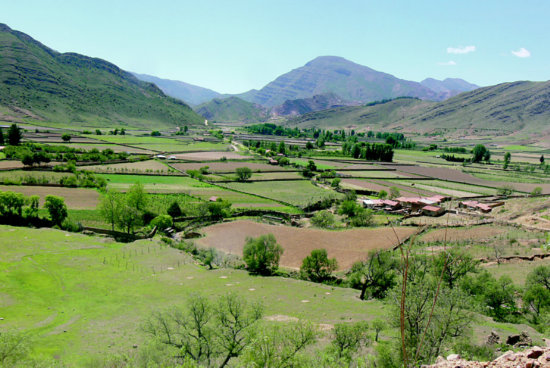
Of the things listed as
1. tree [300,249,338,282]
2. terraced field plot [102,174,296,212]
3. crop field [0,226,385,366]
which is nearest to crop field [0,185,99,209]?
terraced field plot [102,174,296,212]

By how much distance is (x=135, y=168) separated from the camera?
115 m

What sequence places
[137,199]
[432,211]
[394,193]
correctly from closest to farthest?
[137,199], [432,211], [394,193]

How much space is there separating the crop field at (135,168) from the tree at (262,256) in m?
73.2

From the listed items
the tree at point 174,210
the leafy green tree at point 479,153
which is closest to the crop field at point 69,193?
Result: the tree at point 174,210

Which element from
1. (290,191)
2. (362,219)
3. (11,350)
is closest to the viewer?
(11,350)

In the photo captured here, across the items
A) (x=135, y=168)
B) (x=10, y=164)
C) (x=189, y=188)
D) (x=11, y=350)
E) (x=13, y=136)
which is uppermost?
(x=13, y=136)

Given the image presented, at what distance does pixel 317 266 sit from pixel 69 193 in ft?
212

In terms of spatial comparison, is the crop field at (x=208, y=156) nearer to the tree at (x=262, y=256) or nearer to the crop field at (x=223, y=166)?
the crop field at (x=223, y=166)

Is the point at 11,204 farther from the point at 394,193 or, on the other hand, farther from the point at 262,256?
the point at 394,193

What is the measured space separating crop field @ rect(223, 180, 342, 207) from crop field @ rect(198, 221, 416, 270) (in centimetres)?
1955

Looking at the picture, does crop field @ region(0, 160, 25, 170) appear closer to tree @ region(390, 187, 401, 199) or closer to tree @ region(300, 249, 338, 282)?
tree @ region(300, 249, 338, 282)

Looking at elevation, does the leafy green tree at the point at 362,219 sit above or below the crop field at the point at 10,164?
below

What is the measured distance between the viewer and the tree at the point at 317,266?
4597cm

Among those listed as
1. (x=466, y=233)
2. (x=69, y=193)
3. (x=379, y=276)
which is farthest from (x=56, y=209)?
(x=466, y=233)
